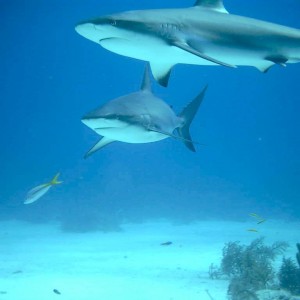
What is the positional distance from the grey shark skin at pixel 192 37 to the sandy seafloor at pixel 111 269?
17.1ft

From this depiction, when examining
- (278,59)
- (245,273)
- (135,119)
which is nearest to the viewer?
(278,59)

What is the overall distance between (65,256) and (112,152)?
6505cm

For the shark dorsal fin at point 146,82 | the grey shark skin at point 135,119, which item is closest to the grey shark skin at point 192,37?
the grey shark skin at point 135,119

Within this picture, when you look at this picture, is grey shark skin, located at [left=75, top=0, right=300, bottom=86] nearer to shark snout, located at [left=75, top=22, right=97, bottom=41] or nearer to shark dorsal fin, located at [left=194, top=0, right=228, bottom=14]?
shark snout, located at [left=75, top=22, right=97, bottom=41]

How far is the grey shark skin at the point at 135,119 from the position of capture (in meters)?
5.07

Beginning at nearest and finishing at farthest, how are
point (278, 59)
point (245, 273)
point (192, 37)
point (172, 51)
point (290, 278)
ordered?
point (192, 37), point (172, 51), point (278, 59), point (290, 278), point (245, 273)

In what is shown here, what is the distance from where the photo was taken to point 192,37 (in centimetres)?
443

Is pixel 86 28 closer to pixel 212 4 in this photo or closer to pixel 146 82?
pixel 212 4

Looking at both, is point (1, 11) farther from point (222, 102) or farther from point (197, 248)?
point (222, 102)

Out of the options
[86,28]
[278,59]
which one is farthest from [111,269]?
[86,28]

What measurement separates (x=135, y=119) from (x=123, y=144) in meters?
67.8

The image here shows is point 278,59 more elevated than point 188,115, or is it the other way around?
point 278,59

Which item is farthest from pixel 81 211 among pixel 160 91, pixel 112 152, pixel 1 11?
pixel 160 91

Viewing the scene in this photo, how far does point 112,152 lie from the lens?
255 feet
